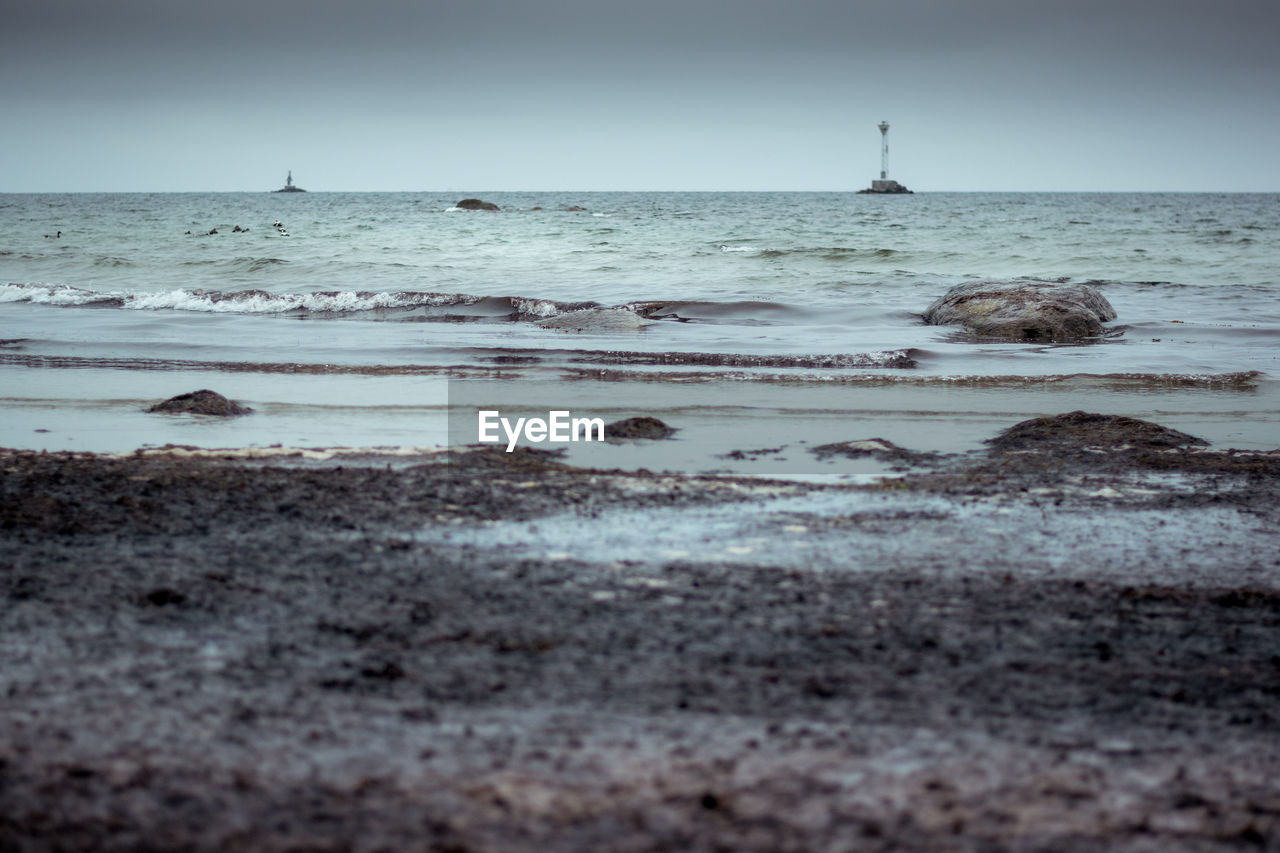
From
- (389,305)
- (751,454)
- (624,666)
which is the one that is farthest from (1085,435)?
(389,305)

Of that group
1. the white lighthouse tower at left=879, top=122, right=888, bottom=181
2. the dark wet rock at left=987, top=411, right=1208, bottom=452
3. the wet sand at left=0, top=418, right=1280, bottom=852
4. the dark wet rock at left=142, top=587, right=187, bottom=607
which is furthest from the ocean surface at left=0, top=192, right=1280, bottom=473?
the white lighthouse tower at left=879, top=122, right=888, bottom=181

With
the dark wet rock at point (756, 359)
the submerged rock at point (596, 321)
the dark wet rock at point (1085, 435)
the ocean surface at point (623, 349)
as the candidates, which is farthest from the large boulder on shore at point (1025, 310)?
the dark wet rock at point (1085, 435)

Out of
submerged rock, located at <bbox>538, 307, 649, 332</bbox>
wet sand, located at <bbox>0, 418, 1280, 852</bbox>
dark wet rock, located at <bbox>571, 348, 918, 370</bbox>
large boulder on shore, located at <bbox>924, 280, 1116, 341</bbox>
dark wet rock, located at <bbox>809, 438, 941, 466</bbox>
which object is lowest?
wet sand, located at <bbox>0, 418, 1280, 852</bbox>

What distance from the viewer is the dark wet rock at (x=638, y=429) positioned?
6.00 metres

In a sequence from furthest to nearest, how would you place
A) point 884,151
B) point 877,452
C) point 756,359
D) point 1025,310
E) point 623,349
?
point 884,151, point 1025,310, point 623,349, point 756,359, point 877,452

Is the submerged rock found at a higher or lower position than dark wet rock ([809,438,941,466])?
higher

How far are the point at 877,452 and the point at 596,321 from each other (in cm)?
828

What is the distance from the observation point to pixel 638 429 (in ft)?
20.0

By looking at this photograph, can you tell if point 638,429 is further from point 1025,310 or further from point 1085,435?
point 1025,310

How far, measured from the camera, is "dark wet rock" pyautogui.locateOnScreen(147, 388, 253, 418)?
21.5 feet

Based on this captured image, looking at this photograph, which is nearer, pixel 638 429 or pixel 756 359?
pixel 638 429

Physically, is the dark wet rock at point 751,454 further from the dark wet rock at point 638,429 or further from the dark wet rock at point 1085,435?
the dark wet rock at point 1085,435

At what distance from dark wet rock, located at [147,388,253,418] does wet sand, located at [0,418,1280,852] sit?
219 centimetres

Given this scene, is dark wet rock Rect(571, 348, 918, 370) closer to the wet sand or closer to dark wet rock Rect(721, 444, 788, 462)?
dark wet rock Rect(721, 444, 788, 462)
